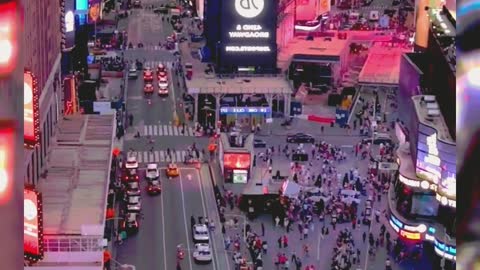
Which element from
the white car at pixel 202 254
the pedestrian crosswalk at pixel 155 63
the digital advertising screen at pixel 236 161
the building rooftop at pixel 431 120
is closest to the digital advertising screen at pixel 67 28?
the digital advertising screen at pixel 236 161

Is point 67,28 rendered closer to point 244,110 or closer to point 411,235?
point 244,110

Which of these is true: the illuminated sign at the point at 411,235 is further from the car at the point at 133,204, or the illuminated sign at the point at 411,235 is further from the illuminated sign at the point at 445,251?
the car at the point at 133,204

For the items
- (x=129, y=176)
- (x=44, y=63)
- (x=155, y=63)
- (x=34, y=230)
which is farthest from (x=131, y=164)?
(x=34, y=230)

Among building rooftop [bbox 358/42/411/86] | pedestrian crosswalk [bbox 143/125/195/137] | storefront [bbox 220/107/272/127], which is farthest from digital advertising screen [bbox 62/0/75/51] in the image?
building rooftop [bbox 358/42/411/86]

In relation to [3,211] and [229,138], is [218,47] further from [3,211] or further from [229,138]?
[3,211]

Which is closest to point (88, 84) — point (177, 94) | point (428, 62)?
point (177, 94)

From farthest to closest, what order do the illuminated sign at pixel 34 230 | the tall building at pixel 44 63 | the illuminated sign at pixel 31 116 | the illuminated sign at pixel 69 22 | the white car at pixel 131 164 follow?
the illuminated sign at pixel 69 22 → the white car at pixel 131 164 → the tall building at pixel 44 63 → the illuminated sign at pixel 31 116 → the illuminated sign at pixel 34 230
